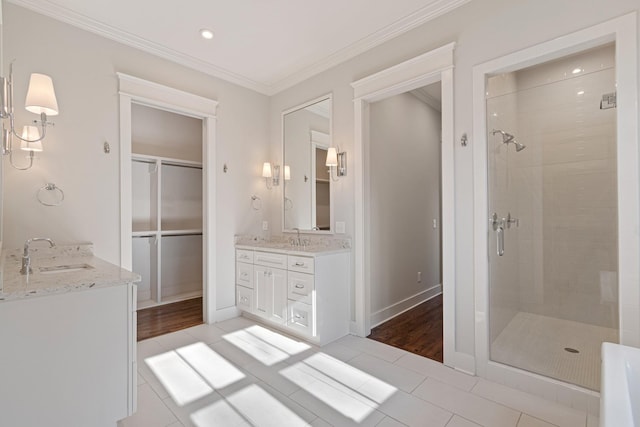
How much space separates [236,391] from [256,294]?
1323mm

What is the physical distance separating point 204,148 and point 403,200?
2.52 metres

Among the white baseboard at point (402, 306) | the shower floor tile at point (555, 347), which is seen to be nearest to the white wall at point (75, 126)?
the white baseboard at point (402, 306)

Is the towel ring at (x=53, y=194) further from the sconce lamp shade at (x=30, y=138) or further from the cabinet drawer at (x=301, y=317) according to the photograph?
the cabinet drawer at (x=301, y=317)

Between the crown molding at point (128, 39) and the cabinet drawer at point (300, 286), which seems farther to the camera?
the cabinet drawer at point (300, 286)

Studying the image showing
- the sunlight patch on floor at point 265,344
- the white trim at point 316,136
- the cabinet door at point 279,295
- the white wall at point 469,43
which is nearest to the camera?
the white wall at point 469,43

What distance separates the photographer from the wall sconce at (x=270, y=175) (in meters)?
3.87

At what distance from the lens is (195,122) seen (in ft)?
15.6

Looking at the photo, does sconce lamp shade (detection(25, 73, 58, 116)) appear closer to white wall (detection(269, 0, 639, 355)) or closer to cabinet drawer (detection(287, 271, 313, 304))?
cabinet drawer (detection(287, 271, 313, 304))

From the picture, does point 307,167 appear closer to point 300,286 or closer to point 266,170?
point 266,170

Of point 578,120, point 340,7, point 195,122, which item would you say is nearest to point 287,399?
point 340,7

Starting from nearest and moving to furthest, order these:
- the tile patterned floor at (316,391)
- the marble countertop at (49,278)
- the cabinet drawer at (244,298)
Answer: the marble countertop at (49,278) < the tile patterned floor at (316,391) < the cabinet drawer at (244,298)

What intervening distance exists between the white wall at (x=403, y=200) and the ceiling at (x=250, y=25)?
0.79 m

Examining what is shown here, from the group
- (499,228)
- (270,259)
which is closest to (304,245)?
(270,259)

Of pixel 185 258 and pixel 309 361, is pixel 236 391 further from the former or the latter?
pixel 185 258
